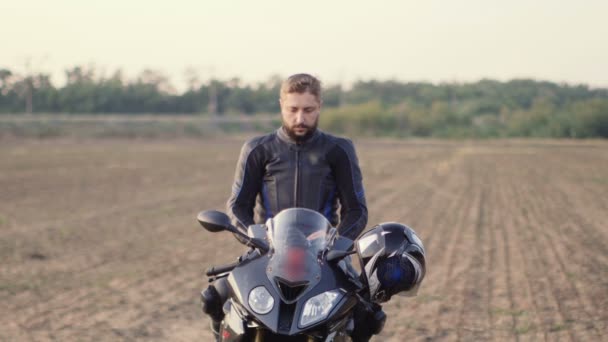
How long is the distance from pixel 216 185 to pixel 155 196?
11.3 ft

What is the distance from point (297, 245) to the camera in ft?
10.4

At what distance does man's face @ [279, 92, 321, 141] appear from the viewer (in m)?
3.81

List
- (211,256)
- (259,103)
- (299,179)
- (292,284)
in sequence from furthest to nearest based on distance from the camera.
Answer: (259,103) < (211,256) < (299,179) < (292,284)

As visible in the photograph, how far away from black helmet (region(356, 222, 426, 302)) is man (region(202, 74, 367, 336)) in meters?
0.39

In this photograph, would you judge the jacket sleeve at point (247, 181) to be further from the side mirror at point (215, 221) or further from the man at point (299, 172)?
the side mirror at point (215, 221)

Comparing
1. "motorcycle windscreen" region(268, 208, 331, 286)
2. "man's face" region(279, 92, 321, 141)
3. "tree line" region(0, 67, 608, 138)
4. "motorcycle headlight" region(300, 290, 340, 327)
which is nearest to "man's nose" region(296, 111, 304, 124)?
"man's face" region(279, 92, 321, 141)

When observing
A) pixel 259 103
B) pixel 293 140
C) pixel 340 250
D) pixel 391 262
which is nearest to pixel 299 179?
pixel 293 140

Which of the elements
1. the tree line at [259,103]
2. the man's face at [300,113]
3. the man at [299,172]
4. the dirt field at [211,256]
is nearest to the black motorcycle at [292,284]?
the man at [299,172]

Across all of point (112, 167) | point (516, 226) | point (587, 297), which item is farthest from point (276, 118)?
point (587, 297)

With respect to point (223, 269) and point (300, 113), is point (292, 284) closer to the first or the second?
point (223, 269)

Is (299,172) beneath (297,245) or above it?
above

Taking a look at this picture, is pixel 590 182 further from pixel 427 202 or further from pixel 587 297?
pixel 587 297

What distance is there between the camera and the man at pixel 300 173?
3896 millimetres

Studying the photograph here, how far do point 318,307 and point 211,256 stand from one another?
7.81 meters
